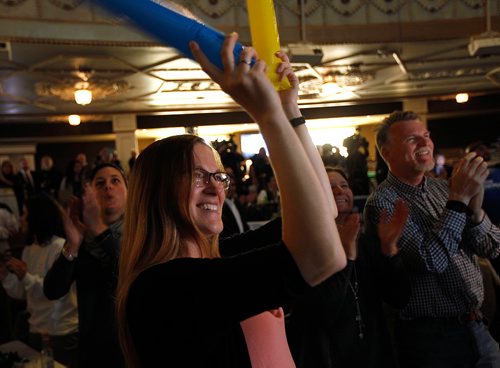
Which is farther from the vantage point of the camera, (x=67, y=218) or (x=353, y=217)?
(x=67, y=218)

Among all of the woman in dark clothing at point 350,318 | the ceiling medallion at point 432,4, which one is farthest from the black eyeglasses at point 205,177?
the ceiling medallion at point 432,4

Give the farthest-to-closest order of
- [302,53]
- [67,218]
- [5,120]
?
[5,120], [302,53], [67,218]

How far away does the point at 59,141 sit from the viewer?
12.2m

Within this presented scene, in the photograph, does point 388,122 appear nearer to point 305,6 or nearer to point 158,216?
point 158,216

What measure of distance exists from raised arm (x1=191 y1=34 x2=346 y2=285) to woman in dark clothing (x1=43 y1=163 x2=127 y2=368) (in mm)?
1208

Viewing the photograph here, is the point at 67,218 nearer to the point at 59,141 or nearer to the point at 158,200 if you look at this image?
the point at 158,200

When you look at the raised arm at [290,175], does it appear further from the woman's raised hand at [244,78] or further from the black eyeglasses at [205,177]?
the black eyeglasses at [205,177]

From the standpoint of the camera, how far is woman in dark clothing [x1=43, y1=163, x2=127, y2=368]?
1787mm

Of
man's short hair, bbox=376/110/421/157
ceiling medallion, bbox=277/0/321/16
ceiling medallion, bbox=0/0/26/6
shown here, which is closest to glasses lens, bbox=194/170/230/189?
man's short hair, bbox=376/110/421/157

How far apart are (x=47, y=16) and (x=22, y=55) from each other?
126cm

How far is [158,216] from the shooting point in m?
0.86

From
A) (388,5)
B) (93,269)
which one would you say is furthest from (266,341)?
(388,5)

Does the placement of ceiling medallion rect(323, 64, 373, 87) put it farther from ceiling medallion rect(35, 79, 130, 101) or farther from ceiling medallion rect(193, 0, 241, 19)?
ceiling medallion rect(35, 79, 130, 101)

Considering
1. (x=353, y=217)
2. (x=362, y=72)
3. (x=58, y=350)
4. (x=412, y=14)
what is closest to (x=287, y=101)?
(x=353, y=217)
